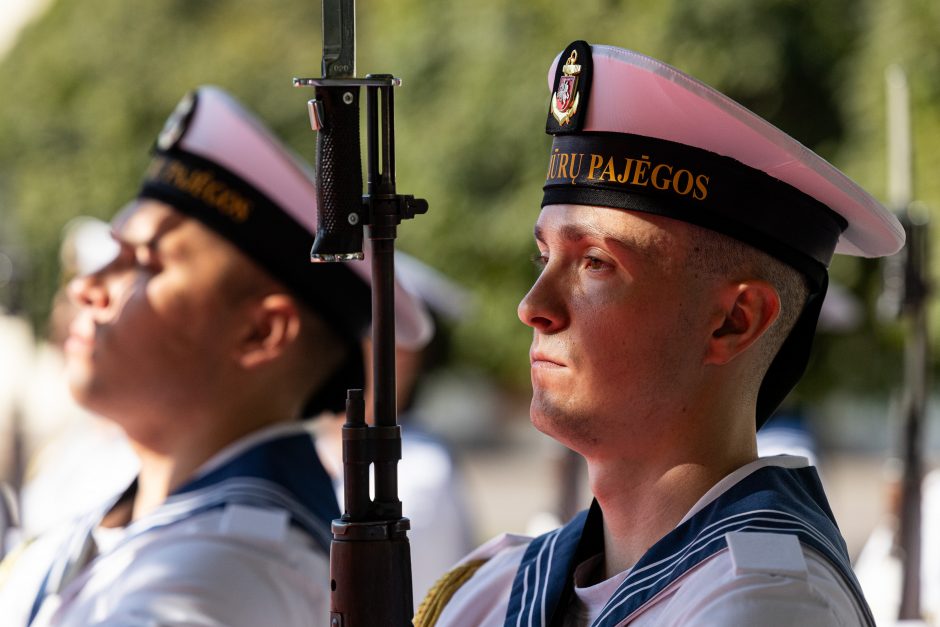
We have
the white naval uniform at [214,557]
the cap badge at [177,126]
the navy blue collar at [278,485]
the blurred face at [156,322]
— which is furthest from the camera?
the cap badge at [177,126]

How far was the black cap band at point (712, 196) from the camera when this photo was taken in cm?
209

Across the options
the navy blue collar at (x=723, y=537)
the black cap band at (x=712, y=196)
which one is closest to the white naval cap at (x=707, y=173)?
the black cap band at (x=712, y=196)

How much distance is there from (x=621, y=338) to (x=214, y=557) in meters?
1.34

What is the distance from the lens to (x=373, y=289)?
6.73 feet

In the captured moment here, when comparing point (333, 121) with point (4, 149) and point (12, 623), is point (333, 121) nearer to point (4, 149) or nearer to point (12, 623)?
point (12, 623)

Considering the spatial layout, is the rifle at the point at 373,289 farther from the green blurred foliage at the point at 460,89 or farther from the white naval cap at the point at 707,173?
the green blurred foliage at the point at 460,89

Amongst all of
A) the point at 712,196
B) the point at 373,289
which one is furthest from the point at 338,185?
the point at 712,196

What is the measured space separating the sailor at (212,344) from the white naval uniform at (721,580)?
1112mm

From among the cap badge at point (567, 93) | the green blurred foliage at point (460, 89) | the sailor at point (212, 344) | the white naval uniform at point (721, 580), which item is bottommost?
the white naval uniform at point (721, 580)

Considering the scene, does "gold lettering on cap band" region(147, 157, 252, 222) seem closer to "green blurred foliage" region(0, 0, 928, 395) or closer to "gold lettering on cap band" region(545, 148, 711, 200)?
"gold lettering on cap band" region(545, 148, 711, 200)

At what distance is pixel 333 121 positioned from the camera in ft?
6.70

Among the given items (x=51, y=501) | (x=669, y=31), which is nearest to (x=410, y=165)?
(x=669, y=31)

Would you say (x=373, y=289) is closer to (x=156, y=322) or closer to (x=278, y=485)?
(x=278, y=485)

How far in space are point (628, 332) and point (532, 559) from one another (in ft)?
1.59
